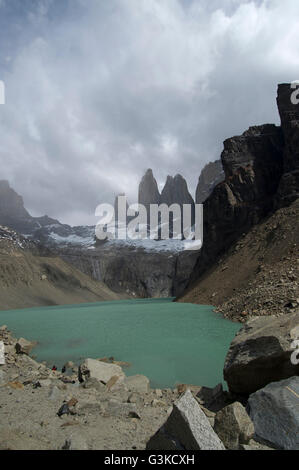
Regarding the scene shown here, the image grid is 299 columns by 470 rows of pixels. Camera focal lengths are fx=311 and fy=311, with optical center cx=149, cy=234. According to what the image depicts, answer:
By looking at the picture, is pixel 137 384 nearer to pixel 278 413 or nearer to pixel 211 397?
pixel 211 397

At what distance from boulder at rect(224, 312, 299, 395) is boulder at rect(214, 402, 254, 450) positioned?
201cm

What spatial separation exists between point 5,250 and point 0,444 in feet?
390

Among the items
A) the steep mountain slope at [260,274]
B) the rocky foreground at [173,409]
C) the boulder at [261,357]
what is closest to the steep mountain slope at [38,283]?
the steep mountain slope at [260,274]

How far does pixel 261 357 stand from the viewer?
271 inches

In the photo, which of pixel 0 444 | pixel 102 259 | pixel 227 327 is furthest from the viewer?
pixel 102 259

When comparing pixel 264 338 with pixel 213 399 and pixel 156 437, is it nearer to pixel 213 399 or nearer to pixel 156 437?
pixel 213 399

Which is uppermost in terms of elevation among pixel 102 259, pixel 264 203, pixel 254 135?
pixel 254 135

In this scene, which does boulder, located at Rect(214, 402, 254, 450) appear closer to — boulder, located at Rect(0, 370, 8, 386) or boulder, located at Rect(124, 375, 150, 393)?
boulder, located at Rect(124, 375, 150, 393)

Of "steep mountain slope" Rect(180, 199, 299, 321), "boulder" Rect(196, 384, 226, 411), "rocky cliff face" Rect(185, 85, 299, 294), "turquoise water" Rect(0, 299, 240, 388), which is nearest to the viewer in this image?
"boulder" Rect(196, 384, 226, 411)

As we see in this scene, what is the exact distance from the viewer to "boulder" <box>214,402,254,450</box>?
4695 mm

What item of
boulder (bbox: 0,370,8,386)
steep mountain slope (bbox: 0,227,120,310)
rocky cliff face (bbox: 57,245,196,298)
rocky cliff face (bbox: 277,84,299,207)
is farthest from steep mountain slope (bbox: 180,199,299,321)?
rocky cliff face (bbox: 57,245,196,298)

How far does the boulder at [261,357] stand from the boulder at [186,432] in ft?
8.82

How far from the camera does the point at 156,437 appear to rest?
184 inches
